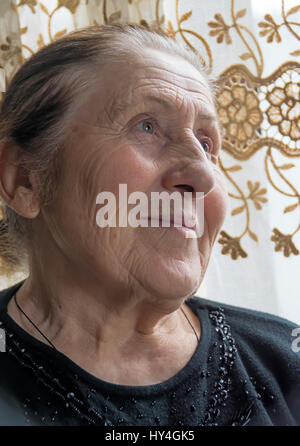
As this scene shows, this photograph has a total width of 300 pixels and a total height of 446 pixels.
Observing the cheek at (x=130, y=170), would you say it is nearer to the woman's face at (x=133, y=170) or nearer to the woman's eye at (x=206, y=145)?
the woman's face at (x=133, y=170)

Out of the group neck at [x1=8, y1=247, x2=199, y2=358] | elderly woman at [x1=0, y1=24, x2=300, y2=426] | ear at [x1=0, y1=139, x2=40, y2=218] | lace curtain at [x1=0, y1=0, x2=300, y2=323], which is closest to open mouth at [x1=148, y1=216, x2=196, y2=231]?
elderly woman at [x1=0, y1=24, x2=300, y2=426]

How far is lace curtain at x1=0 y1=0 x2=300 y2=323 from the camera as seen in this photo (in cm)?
137

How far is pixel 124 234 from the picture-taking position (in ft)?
3.25

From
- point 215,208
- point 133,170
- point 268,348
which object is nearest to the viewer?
point 133,170

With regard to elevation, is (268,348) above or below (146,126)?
below

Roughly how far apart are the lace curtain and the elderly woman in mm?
288

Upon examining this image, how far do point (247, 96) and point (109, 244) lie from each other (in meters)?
0.62

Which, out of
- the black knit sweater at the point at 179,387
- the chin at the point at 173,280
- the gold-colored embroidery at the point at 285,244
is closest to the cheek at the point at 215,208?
the chin at the point at 173,280

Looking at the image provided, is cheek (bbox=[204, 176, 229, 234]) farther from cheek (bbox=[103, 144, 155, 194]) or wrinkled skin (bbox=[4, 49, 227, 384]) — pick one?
cheek (bbox=[103, 144, 155, 194])

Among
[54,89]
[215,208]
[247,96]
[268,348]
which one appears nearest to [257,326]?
[268,348]

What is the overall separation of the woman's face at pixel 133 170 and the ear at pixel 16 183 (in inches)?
1.8

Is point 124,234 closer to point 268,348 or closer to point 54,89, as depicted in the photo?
point 54,89

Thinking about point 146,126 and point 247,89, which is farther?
point 247,89

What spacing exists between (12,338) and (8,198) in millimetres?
273
